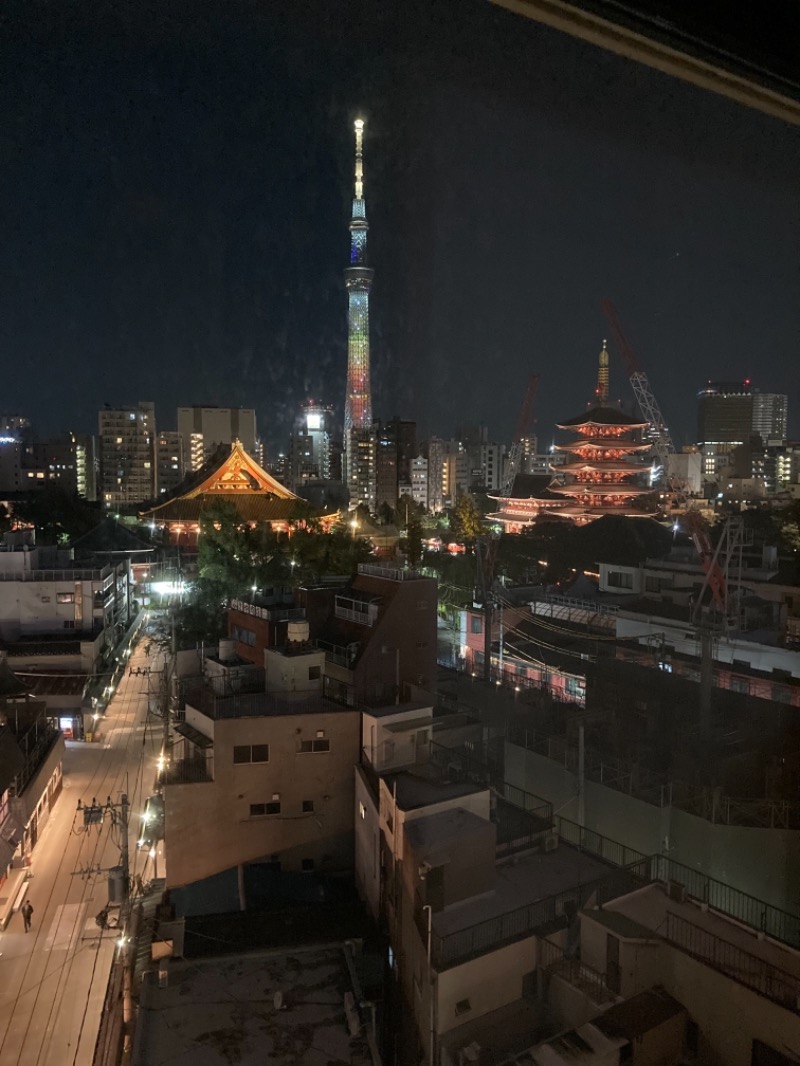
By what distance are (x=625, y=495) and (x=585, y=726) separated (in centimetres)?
1367

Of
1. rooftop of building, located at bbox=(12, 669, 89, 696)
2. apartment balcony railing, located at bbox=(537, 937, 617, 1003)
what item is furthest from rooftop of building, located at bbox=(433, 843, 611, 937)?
rooftop of building, located at bbox=(12, 669, 89, 696)

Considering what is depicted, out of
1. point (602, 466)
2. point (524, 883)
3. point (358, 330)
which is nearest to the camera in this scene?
point (524, 883)

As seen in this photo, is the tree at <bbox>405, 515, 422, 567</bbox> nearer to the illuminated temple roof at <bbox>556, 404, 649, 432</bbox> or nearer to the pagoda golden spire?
the illuminated temple roof at <bbox>556, 404, 649, 432</bbox>

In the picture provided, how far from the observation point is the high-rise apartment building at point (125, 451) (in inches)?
1158

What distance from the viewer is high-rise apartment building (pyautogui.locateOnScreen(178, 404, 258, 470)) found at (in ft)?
119

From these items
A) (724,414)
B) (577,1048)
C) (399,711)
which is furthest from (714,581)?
(724,414)

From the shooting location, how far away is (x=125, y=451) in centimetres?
2966

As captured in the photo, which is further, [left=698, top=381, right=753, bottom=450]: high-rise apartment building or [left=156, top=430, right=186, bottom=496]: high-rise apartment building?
[left=698, top=381, right=753, bottom=450]: high-rise apartment building

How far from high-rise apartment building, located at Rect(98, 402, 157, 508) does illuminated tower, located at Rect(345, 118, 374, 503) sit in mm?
8923

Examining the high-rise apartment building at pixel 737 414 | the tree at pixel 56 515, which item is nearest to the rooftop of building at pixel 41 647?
the tree at pixel 56 515

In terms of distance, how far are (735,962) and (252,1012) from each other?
2.06 m

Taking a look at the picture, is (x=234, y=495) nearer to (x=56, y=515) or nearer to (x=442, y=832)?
(x=56, y=515)

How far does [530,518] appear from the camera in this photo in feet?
65.2

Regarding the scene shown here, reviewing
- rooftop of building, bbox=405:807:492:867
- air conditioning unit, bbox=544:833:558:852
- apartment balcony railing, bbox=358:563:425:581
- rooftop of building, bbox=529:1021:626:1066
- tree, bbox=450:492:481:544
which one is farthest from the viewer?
tree, bbox=450:492:481:544
